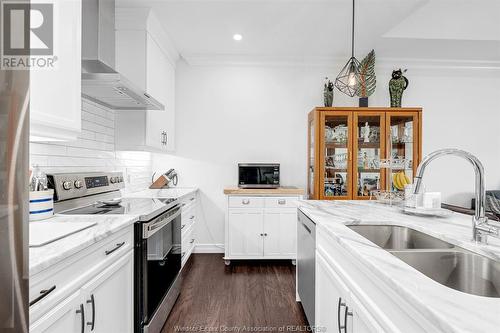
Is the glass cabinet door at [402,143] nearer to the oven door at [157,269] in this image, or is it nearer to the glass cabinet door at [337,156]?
the glass cabinet door at [337,156]

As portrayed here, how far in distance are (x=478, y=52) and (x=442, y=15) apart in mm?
1064

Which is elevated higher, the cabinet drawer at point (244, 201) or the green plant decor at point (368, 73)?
the green plant decor at point (368, 73)

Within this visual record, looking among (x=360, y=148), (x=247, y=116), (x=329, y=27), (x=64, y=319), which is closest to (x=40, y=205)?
(x=64, y=319)

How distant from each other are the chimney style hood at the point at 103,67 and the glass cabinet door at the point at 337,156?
2038 mm

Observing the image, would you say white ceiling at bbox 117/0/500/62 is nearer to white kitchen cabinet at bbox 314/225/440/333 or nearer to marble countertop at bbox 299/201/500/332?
marble countertop at bbox 299/201/500/332

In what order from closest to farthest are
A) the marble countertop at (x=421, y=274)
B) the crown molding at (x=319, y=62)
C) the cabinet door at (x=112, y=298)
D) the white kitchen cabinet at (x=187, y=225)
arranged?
the marble countertop at (x=421, y=274) → the cabinet door at (x=112, y=298) → the white kitchen cabinet at (x=187, y=225) → the crown molding at (x=319, y=62)

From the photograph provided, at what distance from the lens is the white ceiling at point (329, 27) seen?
240cm

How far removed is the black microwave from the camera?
3.36 meters

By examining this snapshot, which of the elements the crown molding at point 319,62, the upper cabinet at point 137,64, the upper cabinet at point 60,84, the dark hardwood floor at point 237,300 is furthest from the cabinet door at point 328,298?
the crown molding at point 319,62

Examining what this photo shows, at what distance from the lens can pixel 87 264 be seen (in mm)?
1084

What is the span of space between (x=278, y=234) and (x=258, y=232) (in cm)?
23

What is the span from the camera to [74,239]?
105 cm

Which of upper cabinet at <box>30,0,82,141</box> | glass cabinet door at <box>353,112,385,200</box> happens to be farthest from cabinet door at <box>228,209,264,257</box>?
upper cabinet at <box>30,0,82,141</box>

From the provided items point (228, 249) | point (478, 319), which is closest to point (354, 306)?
point (478, 319)
